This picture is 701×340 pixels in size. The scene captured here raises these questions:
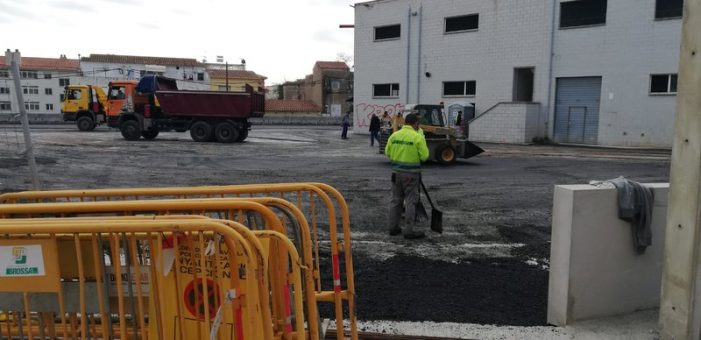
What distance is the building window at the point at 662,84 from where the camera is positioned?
24.1 metres

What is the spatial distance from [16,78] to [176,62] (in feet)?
268

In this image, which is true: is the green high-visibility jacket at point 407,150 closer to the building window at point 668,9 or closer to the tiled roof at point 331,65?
the building window at point 668,9

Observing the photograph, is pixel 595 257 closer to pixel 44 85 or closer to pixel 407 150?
pixel 407 150

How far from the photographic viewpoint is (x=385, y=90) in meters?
35.4

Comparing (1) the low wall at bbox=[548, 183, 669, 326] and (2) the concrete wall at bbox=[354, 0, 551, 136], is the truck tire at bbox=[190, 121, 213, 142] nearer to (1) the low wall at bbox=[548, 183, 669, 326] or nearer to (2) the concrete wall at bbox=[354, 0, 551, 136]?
(2) the concrete wall at bbox=[354, 0, 551, 136]

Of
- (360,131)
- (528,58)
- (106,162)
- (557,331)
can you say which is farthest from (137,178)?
(360,131)

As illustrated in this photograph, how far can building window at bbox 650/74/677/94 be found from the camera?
24141mm

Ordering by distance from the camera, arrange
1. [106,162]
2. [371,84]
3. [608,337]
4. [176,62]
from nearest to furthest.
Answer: [608,337]
[106,162]
[371,84]
[176,62]

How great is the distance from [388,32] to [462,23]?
543 cm

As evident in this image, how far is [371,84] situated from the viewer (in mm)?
35875

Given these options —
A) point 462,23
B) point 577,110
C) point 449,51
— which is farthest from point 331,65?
point 577,110

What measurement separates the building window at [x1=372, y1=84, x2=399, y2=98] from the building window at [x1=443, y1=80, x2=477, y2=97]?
141 inches

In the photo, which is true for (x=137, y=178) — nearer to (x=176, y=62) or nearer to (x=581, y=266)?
(x=581, y=266)

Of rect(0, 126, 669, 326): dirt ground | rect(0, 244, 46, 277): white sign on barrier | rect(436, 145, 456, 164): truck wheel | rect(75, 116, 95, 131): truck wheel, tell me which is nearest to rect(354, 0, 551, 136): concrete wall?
rect(0, 126, 669, 326): dirt ground
